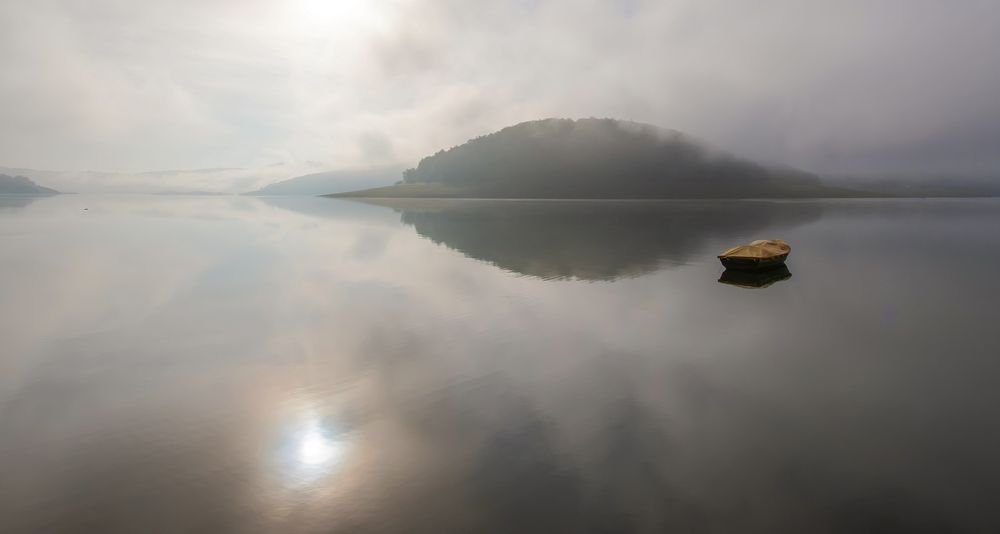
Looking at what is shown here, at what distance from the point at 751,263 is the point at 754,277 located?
181 centimetres

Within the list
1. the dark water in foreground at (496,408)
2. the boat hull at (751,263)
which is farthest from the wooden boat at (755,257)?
the dark water in foreground at (496,408)

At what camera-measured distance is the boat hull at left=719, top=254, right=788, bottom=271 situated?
52.2m

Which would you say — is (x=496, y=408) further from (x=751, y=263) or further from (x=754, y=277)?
(x=754, y=277)

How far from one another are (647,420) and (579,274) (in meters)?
35.0

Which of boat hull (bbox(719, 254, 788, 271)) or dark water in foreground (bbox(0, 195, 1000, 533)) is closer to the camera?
dark water in foreground (bbox(0, 195, 1000, 533))

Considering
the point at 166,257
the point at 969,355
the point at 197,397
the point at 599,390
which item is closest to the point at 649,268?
the point at 969,355

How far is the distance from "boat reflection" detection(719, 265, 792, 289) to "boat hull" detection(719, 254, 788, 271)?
0.82 metres

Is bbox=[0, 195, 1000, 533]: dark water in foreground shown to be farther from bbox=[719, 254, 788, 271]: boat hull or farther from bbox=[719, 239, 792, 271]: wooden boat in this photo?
bbox=[719, 239, 792, 271]: wooden boat

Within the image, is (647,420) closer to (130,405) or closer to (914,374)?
(914,374)

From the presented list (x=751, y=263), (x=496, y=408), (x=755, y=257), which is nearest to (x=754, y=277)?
(x=751, y=263)

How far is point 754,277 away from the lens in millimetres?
52875

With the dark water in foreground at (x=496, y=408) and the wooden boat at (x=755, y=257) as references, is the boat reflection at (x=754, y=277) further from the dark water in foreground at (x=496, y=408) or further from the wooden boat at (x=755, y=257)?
the dark water in foreground at (x=496, y=408)

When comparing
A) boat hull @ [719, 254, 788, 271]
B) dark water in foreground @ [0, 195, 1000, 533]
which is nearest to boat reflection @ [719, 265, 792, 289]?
boat hull @ [719, 254, 788, 271]

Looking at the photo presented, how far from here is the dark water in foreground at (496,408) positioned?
1320 centimetres
